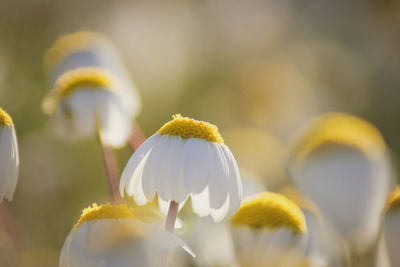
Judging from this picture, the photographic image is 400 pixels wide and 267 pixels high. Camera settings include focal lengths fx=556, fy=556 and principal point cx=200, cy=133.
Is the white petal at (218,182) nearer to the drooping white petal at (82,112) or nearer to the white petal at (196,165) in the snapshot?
the white petal at (196,165)

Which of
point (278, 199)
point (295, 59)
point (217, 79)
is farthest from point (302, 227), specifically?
point (295, 59)

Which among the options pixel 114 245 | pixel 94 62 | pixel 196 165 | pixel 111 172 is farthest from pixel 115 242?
pixel 94 62

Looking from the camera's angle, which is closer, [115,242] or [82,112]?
[115,242]

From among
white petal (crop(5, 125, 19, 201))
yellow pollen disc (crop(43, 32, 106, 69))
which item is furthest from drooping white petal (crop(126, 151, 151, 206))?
yellow pollen disc (crop(43, 32, 106, 69))

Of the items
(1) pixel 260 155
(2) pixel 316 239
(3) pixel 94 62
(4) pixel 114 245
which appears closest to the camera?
(4) pixel 114 245

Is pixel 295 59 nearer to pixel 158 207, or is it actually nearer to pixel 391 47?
pixel 391 47

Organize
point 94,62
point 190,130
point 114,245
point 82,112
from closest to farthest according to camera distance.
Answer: point 114,245
point 190,130
point 82,112
point 94,62

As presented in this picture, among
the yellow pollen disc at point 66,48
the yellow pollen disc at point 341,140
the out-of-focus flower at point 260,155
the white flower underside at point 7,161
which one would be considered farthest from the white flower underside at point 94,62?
the white flower underside at point 7,161

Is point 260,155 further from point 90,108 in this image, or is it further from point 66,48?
point 90,108
